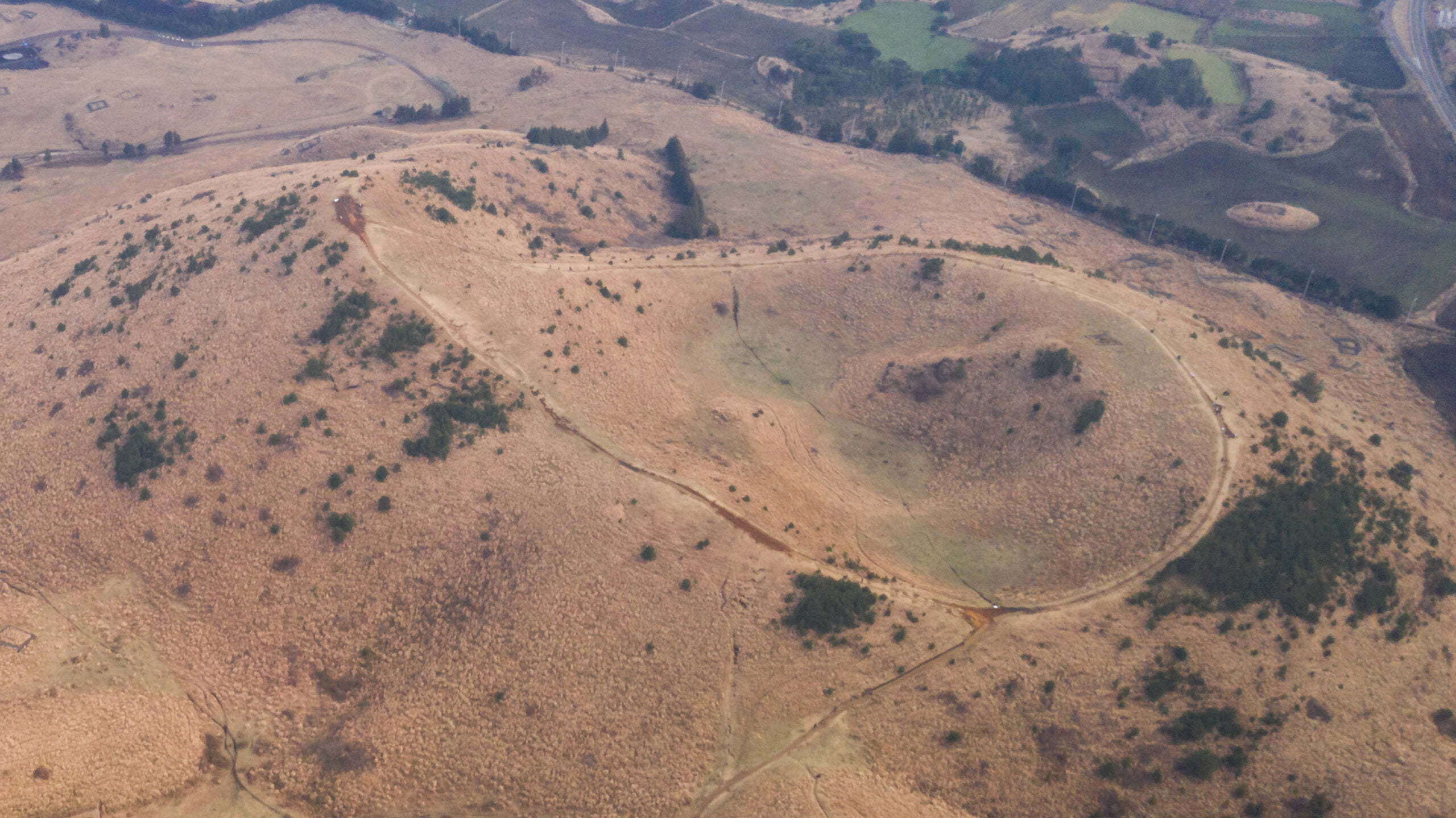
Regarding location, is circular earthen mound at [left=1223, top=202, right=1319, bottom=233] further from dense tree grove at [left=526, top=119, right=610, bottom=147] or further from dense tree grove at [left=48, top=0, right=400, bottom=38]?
dense tree grove at [left=48, top=0, right=400, bottom=38]

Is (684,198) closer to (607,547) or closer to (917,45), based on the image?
(607,547)

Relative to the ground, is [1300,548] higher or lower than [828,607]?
higher

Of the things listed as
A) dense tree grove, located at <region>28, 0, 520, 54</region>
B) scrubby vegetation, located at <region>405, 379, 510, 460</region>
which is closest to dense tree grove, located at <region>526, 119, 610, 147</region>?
dense tree grove, located at <region>28, 0, 520, 54</region>

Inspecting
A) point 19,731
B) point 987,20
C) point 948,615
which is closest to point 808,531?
point 948,615

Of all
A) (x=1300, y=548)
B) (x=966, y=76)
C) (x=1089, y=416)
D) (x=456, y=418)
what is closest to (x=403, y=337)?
(x=456, y=418)

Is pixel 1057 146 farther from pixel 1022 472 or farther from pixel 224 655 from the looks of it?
pixel 224 655

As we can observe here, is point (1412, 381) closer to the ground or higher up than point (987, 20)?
closer to the ground
